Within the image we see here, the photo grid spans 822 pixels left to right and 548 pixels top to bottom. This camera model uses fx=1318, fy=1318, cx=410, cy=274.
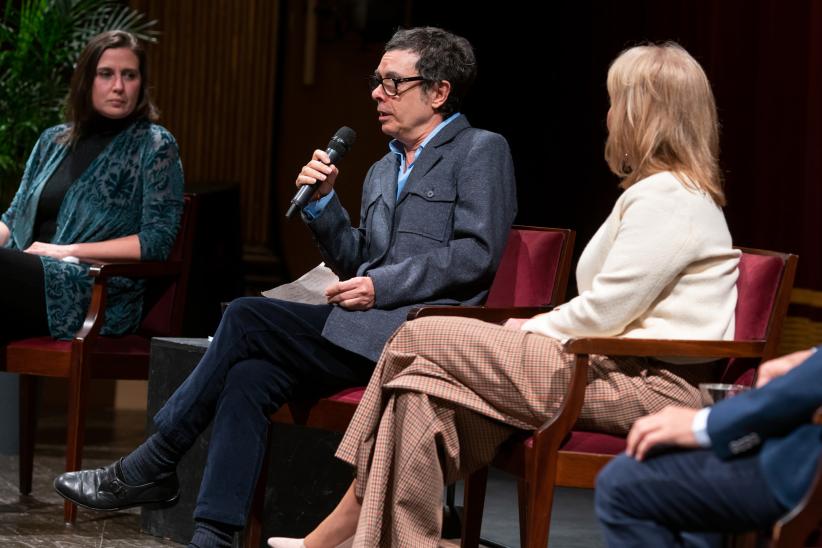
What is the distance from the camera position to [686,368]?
268 cm

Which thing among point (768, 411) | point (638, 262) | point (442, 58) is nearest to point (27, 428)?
point (442, 58)

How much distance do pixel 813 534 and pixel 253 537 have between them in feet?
4.45

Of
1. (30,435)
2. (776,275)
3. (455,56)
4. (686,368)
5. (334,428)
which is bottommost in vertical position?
(30,435)

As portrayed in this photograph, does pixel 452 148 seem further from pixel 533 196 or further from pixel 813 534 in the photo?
pixel 533 196

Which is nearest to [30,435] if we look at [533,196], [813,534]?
[813,534]

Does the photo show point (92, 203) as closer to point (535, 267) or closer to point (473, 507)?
point (535, 267)

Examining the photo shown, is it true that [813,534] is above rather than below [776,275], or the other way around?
below

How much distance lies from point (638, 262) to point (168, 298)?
71.1 inches

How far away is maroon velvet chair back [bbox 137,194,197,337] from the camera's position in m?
3.92

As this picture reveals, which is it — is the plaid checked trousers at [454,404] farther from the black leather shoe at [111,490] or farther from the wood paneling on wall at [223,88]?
the wood paneling on wall at [223,88]

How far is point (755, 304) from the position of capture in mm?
2762

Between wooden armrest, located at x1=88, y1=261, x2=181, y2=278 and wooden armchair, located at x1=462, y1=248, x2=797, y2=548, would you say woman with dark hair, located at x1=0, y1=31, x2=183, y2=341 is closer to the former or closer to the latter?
wooden armrest, located at x1=88, y1=261, x2=181, y2=278

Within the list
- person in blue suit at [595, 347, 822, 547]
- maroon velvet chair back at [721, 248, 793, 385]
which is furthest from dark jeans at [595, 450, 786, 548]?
maroon velvet chair back at [721, 248, 793, 385]

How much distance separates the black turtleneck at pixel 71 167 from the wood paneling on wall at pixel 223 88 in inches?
87.6
